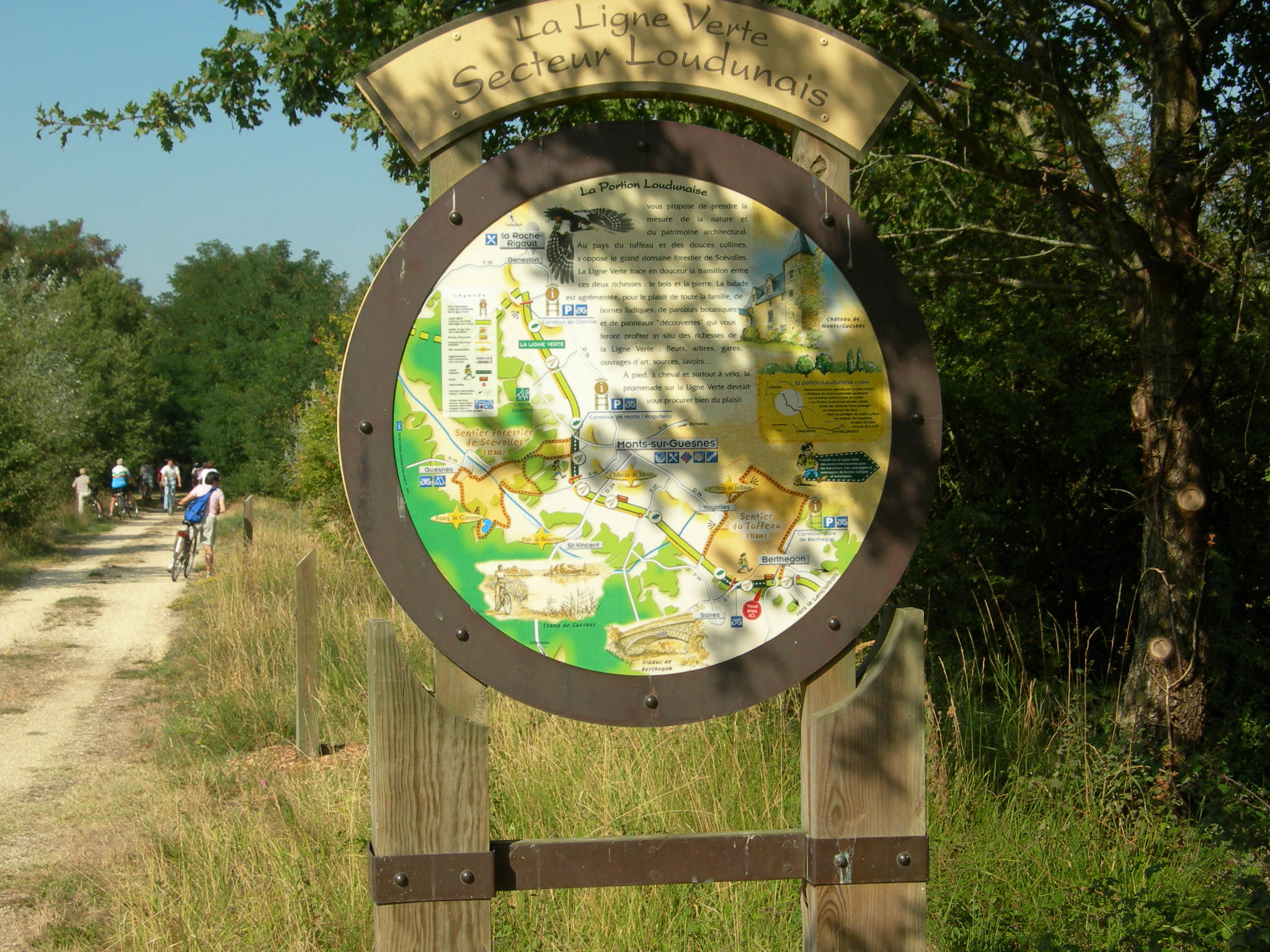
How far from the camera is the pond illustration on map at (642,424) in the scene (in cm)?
240

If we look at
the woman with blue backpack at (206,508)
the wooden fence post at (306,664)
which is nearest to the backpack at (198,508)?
the woman with blue backpack at (206,508)

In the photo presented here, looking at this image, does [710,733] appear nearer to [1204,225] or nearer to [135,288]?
[1204,225]

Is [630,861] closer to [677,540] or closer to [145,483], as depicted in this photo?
[677,540]

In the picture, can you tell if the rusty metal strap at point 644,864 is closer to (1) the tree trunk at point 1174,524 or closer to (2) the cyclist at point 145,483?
(1) the tree trunk at point 1174,524

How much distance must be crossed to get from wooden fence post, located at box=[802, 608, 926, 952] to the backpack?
622 inches

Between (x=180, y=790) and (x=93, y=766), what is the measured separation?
189 cm

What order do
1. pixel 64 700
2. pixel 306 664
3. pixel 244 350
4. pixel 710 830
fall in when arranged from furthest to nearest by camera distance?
pixel 244 350
pixel 64 700
pixel 306 664
pixel 710 830

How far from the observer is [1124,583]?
8.13 meters

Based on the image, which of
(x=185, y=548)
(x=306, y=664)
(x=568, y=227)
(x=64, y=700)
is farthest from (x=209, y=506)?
A: (x=568, y=227)

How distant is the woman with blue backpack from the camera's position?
54.9ft

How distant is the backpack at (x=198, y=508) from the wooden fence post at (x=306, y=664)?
1119 cm

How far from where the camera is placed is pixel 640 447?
8.07 feet

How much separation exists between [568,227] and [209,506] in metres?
15.9

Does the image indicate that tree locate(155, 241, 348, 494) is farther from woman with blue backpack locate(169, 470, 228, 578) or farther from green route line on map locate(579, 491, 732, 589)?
green route line on map locate(579, 491, 732, 589)
